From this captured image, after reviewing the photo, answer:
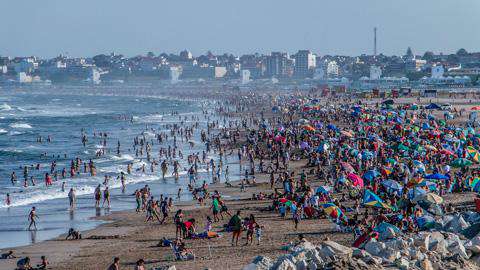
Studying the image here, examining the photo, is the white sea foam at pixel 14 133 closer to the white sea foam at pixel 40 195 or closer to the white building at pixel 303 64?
the white sea foam at pixel 40 195

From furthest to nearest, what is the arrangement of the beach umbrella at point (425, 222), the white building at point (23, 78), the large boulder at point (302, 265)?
the white building at point (23, 78)
the beach umbrella at point (425, 222)
the large boulder at point (302, 265)

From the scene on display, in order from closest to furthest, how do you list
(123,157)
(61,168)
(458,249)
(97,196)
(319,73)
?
(458,249), (97,196), (61,168), (123,157), (319,73)

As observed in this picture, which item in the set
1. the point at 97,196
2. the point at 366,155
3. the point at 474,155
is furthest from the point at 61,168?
the point at 474,155

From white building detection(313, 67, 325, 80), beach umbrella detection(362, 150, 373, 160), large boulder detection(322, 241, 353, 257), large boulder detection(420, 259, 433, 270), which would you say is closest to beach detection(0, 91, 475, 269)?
large boulder detection(322, 241, 353, 257)

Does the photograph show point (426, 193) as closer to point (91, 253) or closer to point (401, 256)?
point (401, 256)

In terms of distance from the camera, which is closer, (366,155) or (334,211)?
(334,211)

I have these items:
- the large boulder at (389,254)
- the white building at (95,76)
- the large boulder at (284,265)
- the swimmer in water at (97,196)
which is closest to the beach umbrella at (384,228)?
the large boulder at (389,254)

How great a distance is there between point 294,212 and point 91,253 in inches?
200

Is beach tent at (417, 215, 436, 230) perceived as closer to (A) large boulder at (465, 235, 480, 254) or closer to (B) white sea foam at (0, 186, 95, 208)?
A: (A) large boulder at (465, 235, 480, 254)

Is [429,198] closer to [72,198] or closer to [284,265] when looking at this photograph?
[284,265]

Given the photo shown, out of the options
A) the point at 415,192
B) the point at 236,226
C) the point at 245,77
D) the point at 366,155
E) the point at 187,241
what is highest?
the point at 415,192

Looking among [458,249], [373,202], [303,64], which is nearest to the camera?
[458,249]

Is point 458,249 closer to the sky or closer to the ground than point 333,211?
closer to the sky

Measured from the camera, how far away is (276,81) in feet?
561
